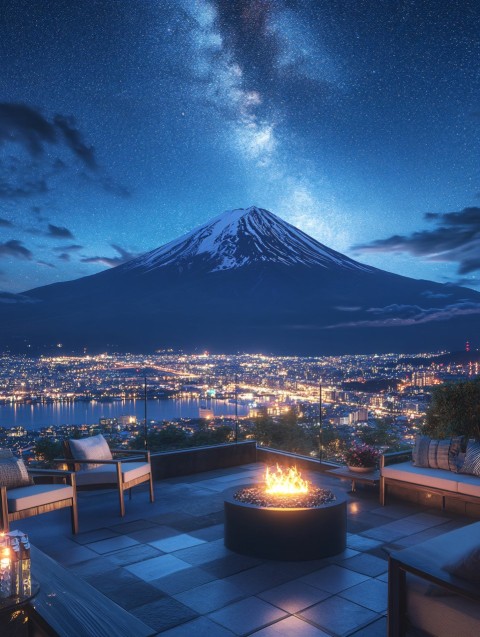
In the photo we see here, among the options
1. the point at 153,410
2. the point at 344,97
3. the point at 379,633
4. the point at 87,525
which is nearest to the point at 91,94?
the point at 344,97

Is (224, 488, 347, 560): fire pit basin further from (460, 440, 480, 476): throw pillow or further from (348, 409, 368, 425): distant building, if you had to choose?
(348, 409, 368, 425): distant building

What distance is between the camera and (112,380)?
8.66 m

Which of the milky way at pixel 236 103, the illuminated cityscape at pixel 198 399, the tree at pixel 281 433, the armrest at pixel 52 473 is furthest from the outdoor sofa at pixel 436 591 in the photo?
the milky way at pixel 236 103

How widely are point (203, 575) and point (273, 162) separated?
21.2 metres

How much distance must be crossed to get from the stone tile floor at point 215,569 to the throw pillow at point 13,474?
50 centimetres

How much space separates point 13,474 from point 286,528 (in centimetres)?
232

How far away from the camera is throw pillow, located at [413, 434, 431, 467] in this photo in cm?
516

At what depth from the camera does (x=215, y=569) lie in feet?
12.4

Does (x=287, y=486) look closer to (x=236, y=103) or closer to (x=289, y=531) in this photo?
(x=289, y=531)

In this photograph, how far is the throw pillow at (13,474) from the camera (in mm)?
4398

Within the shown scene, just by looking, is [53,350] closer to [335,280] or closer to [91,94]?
[91,94]

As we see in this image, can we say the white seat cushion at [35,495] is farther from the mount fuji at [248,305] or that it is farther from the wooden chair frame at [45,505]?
the mount fuji at [248,305]

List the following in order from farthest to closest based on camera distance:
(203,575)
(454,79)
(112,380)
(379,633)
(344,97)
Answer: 1. (344,97)
2. (454,79)
3. (112,380)
4. (203,575)
5. (379,633)

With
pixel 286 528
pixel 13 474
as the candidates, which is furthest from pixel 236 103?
A: pixel 286 528
